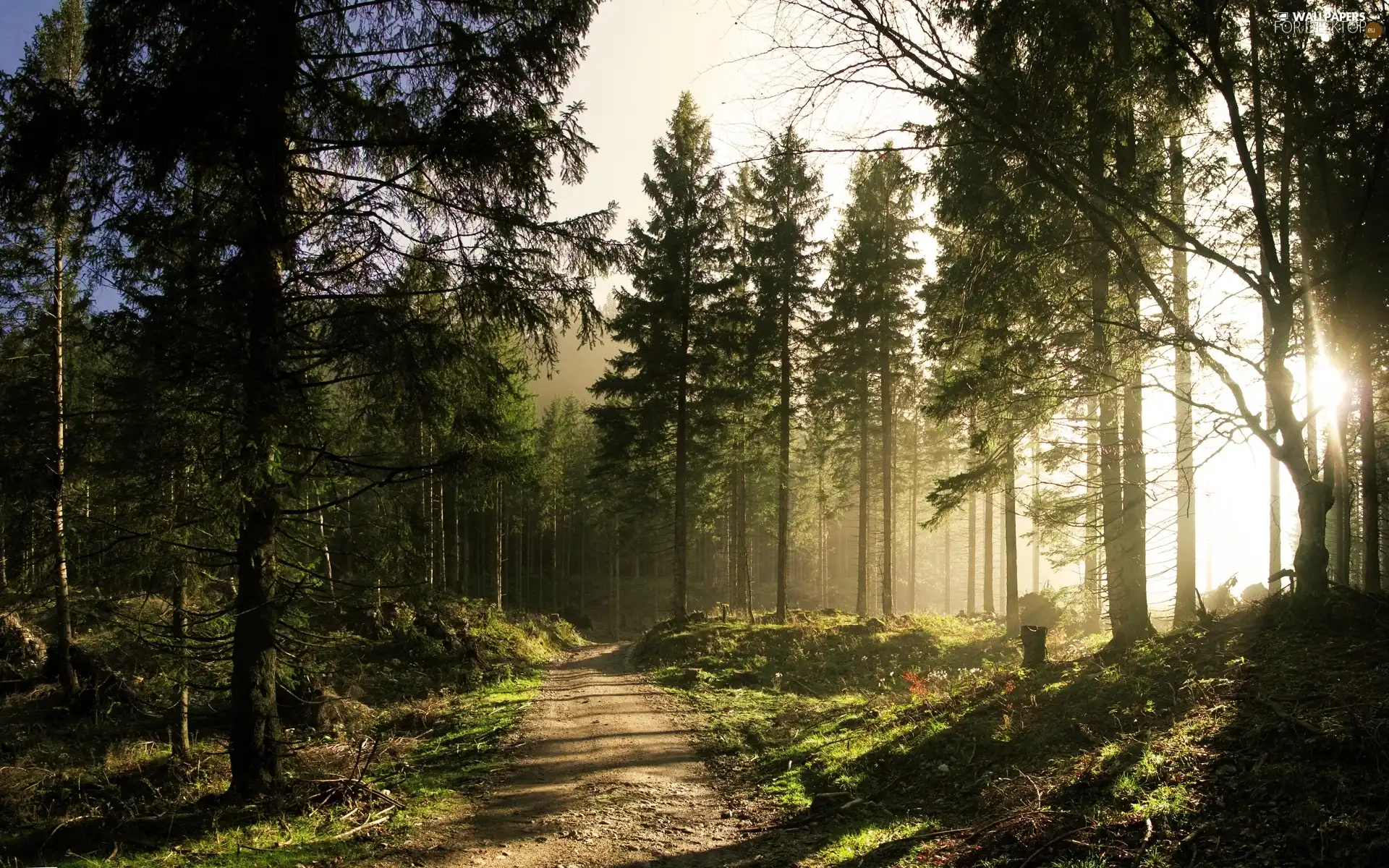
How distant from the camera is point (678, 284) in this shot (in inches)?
890

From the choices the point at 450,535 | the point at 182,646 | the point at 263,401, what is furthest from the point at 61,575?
the point at 450,535

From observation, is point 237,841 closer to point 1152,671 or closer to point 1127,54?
point 1152,671

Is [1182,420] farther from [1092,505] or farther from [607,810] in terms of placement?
[607,810]

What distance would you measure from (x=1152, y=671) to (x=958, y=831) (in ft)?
11.7

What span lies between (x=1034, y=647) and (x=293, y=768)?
1020cm

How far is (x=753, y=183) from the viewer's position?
24625 millimetres

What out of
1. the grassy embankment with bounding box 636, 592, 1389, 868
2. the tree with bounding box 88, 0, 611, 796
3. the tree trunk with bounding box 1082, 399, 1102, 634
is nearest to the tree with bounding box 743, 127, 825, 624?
the tree trunk with bounding box 1082, 399, 1102, 634

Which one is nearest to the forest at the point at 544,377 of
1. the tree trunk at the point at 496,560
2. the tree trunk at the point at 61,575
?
the tree trunk at the point at 61,575

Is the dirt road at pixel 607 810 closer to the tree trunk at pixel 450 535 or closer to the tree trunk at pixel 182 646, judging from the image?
the tree trunk at pixel 182 646

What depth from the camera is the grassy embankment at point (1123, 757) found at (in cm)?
402

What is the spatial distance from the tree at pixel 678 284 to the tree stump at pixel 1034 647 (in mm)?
13379

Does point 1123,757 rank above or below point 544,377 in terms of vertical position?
below

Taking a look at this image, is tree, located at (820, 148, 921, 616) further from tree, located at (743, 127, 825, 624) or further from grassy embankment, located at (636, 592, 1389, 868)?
grassy embankment, located at (636, 592, 1389, 868)

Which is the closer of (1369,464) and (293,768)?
(293,768)
